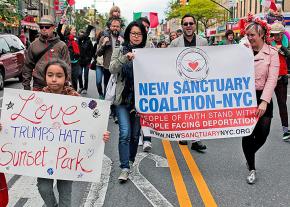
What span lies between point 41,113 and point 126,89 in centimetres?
177

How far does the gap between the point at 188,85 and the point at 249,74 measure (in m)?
0.74

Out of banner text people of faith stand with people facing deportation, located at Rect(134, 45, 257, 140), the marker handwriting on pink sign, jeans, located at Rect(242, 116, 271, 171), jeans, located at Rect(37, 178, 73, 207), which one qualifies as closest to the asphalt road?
jeans, located at Rect(242, 116, 271, 171)

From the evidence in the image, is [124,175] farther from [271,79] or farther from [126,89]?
[271,79]

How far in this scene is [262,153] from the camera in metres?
6.62

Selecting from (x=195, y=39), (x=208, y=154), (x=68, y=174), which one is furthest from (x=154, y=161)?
(x=68, y=174)

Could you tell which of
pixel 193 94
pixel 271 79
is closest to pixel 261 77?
pixel 271 79

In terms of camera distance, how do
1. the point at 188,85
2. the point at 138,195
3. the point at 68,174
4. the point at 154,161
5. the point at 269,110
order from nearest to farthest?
1. the point at 68,174
2. the point at 138,195
3. the point at 269,110
4. the point at 188,85
5. the point at 154,161

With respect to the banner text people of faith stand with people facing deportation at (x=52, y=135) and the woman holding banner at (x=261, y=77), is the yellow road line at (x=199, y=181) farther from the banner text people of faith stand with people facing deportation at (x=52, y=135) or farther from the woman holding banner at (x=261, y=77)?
the banner text people of faith stand with people facing deportation at (x=52, y=135)

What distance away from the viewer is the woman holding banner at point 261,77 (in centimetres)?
501

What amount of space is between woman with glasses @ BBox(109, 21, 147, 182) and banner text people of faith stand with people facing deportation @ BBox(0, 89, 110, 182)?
144 cm

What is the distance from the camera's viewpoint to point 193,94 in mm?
5492

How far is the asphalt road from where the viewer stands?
4.53 m

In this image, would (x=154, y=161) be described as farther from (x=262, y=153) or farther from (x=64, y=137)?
(x=64, y=137)

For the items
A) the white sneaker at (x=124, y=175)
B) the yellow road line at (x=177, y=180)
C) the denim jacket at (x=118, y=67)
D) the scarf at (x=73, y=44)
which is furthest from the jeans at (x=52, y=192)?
the scarf at (x=73, y=44)
